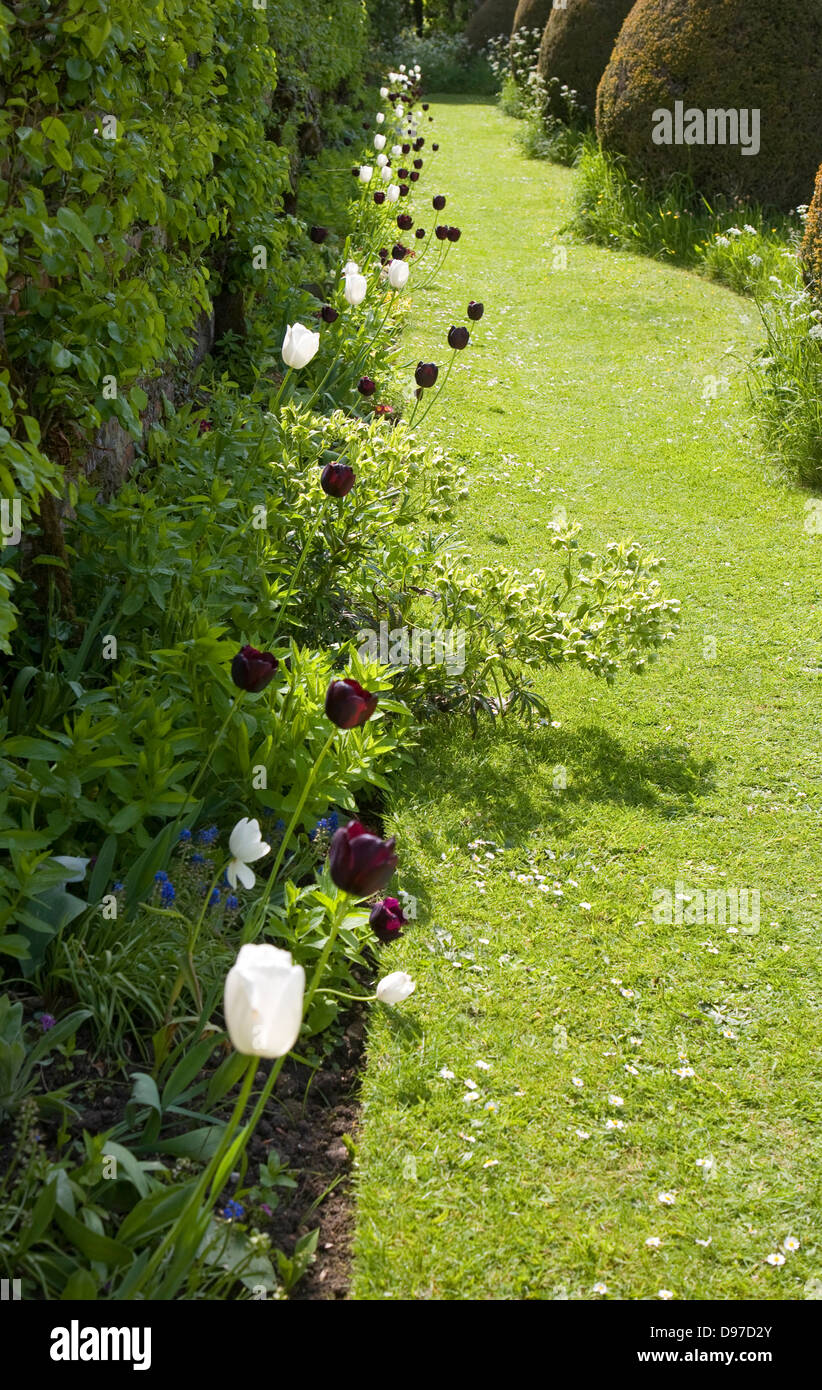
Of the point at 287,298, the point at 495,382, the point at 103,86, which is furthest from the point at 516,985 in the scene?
the point at 495,382

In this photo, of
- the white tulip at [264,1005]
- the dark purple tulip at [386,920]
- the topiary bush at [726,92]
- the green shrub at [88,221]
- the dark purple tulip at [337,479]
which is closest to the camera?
the white tulip at [264,1005]

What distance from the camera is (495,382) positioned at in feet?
25.5

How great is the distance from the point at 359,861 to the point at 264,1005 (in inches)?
15.3

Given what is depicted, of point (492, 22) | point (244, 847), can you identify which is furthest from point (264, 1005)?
point (492, 22)

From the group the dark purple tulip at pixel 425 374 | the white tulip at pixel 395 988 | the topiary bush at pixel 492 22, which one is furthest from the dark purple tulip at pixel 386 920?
the topiary bush at pixel 492 22

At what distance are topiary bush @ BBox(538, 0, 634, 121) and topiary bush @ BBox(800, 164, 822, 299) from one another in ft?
23.2

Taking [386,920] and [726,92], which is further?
[726,92]

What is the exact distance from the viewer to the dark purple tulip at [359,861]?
5.99ft

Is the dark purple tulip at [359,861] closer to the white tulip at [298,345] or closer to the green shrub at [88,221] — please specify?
the green shrub at [88,221]

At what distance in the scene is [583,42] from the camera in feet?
42.2

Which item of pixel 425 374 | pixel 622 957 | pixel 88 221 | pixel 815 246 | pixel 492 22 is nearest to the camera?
pixel 88 221

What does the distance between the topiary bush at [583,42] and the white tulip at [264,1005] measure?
13.3 m

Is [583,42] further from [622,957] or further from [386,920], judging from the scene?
[386,920]

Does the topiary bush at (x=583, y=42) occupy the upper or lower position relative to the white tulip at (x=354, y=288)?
upper
